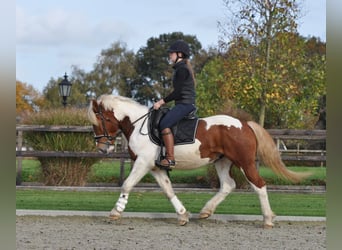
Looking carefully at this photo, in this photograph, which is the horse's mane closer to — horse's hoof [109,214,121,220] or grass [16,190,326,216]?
horse's hoof [109,214,121,220]

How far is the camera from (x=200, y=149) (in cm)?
748

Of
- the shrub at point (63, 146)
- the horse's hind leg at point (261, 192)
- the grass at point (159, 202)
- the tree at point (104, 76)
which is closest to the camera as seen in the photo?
the horse's hind leg at point (261, 192)

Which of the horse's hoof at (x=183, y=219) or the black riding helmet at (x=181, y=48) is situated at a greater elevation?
the black riding helmet at (x=181, y=48)

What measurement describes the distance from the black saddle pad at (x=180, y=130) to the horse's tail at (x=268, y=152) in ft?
2.90

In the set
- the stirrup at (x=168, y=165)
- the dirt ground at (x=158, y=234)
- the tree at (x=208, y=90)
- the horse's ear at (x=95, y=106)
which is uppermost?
the tree at (x=208, y=90)

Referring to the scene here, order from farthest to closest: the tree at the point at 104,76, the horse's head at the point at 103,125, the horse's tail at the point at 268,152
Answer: the tree at the point at 104,76 < the horse's head at the point at 103,125 < the horse's tail at the point at 268,152

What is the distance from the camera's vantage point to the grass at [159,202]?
937 cm

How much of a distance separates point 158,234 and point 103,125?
204 cm

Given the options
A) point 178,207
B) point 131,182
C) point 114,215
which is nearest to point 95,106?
point 131,182

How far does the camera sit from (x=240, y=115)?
864 cm

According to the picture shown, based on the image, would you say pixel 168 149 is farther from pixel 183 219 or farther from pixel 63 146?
pixel 63 146

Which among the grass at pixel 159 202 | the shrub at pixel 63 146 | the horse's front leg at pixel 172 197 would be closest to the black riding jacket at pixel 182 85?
the horse's front leg at pixel 172 197

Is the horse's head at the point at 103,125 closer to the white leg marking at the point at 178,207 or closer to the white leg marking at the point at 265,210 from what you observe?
the white leg marking at the point at 178,207
